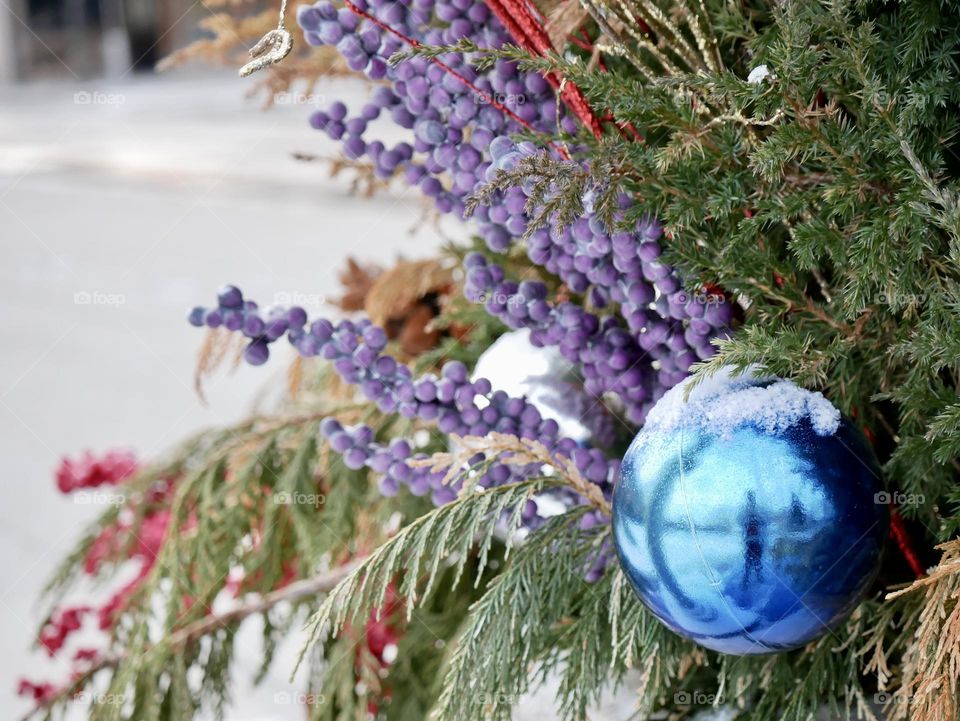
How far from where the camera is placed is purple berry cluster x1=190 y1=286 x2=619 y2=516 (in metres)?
0.37

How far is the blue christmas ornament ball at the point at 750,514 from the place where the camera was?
31 cm

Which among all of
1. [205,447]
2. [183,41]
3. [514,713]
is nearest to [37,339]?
[205,447]

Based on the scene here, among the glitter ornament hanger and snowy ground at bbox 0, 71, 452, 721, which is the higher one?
the glitter ornament hanger

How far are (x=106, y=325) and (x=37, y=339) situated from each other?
17 centimetres
